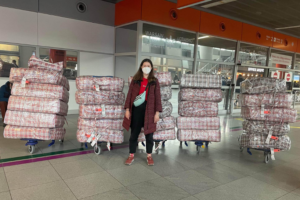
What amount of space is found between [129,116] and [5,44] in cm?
488

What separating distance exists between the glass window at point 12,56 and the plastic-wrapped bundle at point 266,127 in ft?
20.4

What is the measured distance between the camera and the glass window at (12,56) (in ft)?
20.1

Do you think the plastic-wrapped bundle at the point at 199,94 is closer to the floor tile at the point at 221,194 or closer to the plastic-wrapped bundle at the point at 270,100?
the plastic-wrapped bundle at the point at 270,100

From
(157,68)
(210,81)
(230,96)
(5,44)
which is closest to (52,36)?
(5,44)

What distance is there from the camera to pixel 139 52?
6.67 meters

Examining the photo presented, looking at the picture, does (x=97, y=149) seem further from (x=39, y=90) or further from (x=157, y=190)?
(x=157, y=190)

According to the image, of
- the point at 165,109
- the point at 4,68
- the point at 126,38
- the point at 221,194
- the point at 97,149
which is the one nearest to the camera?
the point at 221,194

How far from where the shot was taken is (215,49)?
348 inches

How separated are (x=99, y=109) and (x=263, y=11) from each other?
747 centimetres

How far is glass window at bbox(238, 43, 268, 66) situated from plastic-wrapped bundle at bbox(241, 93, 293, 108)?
20.6 feet

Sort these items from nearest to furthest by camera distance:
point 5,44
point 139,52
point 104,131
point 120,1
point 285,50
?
1. point 104,131
2. point 5,44
3. point 139,52
4. point 120,1
5. point 285,50

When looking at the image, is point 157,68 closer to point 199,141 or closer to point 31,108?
point 199,141

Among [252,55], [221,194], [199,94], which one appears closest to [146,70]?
[199,94]

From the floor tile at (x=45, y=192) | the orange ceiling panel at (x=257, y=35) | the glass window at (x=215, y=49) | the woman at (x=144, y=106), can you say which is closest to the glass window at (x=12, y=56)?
the woman at (x=144, y=106)
